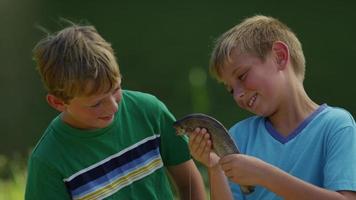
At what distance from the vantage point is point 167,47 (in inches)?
308

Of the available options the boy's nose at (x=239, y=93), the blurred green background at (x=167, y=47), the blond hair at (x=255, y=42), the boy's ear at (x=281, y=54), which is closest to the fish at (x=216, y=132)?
the boy's nose at (x=239, y=93)

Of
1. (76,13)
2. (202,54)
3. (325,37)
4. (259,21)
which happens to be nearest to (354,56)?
(325,37)

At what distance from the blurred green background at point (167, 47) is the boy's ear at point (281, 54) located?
4.17 m

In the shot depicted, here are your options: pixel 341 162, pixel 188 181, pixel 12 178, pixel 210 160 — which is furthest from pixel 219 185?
pixel 12 178

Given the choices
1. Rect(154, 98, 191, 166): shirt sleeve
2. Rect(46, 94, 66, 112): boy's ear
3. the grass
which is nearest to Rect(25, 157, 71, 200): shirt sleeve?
Rect(46, 94, 66, 112): boy's ear

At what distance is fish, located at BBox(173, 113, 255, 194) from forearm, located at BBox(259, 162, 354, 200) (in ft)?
0.53

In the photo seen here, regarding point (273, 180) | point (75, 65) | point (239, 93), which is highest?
point (75, 65)

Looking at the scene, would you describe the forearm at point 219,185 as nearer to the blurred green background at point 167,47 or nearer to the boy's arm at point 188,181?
the boy's arm at point 188,181

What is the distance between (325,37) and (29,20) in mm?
2722

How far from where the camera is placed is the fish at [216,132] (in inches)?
118

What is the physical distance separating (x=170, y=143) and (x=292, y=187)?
0.66m

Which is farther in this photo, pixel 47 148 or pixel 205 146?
pixel 47 148

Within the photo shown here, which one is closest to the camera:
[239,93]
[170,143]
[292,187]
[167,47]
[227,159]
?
[292,187]

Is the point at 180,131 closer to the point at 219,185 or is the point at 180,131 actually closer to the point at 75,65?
the point at 219,185
